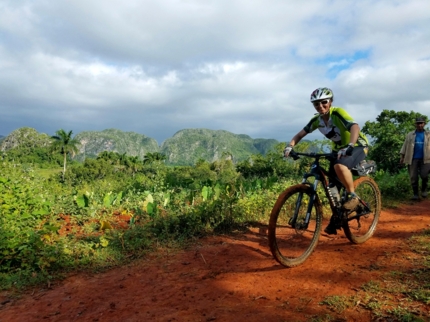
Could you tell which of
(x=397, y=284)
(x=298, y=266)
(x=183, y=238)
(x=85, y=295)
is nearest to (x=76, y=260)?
(x=85, y=295)

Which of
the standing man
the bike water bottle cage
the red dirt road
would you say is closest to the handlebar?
the bike water bottle cage

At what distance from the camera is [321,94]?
165 inches

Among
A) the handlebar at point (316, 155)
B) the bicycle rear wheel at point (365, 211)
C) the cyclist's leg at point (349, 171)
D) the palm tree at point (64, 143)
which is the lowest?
the bicycle rear wheel at point (365, 211)

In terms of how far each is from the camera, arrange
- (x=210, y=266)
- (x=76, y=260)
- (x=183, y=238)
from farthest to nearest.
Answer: (x=183, y=238) < (x=76, y=260) < (x=210, y=266)

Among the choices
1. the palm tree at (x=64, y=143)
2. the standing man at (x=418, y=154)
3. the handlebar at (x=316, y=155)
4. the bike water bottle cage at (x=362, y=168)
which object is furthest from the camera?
the palm tree at (x=64, y=143)

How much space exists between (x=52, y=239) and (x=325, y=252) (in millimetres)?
4490

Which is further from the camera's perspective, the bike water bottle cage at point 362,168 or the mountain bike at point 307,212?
the bike water bottle cage at point 362,168

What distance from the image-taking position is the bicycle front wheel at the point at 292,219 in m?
3.77

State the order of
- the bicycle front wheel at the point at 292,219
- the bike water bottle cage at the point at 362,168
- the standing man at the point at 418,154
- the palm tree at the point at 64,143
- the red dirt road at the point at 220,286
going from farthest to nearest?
1. the palm tree at the point at 64,143
2. the standing man at the point at 418,154
3. the bike water bottle cage at the point at 362,168
4. the bicycle front wheel at the point at 292,219
5. the red dirt road at the point at 220,286

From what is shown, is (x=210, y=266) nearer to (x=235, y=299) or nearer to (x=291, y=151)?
(x=235, y=299)

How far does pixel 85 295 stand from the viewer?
3.68 m

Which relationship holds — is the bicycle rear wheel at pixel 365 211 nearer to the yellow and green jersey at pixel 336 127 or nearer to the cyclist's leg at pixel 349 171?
the cyclist's leg at pixel 349 171

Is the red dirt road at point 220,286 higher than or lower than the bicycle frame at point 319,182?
lower

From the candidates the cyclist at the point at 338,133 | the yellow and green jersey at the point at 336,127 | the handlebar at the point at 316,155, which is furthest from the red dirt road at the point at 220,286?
the yellow and green jersey at the point at 336,127
